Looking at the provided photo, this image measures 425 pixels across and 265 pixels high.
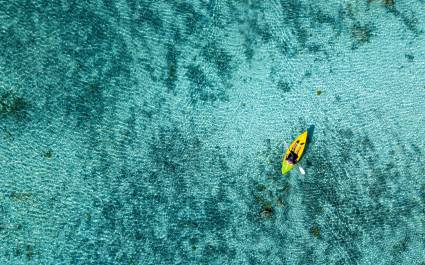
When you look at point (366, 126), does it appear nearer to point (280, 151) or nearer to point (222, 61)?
point (280, 151)

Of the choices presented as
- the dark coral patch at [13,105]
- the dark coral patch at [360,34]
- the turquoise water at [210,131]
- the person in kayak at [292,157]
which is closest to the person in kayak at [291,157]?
the person in kayak at [292,157]

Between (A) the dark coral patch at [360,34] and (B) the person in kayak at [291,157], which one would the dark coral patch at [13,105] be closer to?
(B) the person in kayak at [291,157]

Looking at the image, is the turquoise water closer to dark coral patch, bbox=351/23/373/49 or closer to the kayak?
dark coral patch, bbox=351/23/373/49

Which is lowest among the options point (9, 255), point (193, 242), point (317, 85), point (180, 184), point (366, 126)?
point (9, 255)

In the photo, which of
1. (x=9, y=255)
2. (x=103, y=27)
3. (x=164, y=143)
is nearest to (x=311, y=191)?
(x=164, y=143)

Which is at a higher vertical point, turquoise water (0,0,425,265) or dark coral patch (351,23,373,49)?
dark coral patch (351,23,373,49)

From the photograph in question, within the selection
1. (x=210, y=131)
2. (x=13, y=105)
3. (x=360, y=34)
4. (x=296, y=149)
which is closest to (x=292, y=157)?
(x=296, y=149)

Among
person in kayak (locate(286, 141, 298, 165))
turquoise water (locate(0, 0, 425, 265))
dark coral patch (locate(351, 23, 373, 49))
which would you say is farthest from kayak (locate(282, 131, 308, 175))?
dark coral patch (locate(351, 23, 373, 49))
